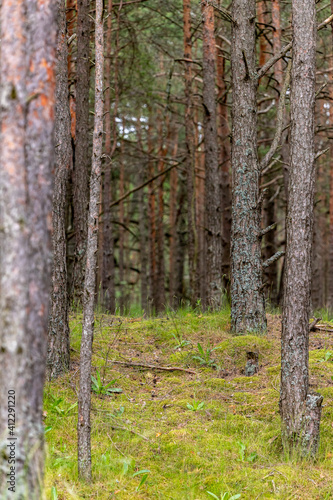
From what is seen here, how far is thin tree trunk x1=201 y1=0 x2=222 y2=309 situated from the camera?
32.1 feet

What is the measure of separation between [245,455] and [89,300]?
2.16 metres

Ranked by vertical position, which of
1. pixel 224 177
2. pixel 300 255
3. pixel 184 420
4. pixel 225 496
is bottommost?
pixel 225 496

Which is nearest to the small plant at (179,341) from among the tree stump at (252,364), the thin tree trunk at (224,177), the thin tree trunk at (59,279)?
the tree stump at (252,364)

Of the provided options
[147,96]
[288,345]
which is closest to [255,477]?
[288,345]

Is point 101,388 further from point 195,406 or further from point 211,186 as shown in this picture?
point 211,186

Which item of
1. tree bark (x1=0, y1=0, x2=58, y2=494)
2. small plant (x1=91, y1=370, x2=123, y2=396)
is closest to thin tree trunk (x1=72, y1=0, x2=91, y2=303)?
small plant (x1=91, y1=370, x2=123, y2=396)

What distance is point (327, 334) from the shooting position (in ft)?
25.2

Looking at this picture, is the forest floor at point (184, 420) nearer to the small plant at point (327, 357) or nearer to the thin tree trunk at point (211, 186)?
the small plant at point (327, 357)

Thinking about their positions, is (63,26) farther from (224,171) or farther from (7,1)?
(224,171)

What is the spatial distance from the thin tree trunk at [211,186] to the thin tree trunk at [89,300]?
532 centimetres

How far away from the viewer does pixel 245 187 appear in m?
7.40

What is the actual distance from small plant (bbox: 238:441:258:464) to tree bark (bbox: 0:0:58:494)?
2.28m

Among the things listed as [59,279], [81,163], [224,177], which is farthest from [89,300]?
[224,177]

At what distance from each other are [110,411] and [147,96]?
10.5m
